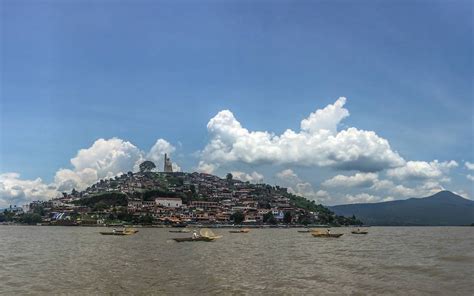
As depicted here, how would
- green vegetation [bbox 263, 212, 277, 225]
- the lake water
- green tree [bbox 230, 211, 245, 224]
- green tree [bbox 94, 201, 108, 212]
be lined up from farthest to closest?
green vegetation [bbox 263, 212, 277, 225], green tree [bbox 94, 201, 108, 212], green tree [bbox 230, 211, 245, 224], the lake water

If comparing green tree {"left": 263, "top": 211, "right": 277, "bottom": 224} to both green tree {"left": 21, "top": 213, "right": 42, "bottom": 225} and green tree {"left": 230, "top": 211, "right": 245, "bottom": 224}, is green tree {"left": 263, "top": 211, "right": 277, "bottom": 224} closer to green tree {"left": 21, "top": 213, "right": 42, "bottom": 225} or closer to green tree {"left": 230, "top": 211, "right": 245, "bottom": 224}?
green tree {"left": 230, "top": 211, "right": 245, "bottom": 224}

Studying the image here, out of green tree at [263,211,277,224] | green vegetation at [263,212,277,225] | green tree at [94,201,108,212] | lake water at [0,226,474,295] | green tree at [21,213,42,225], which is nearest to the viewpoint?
lake water at [0,226,474,295]

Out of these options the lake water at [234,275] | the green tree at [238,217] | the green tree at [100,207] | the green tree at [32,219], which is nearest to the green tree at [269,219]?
the green tree at [238,217]

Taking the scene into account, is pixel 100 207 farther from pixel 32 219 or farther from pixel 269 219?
pixel 269 219

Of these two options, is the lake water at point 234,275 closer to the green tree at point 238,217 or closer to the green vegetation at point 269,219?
the green tree at point 238,217

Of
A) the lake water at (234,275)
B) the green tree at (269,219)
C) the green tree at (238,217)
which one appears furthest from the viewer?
the green tree at (269,219)

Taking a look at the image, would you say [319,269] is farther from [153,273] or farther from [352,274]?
[153,273]

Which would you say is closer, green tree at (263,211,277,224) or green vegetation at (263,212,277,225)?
green vegetation at (263,212,277,225)

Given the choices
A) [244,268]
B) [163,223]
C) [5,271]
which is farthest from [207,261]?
[163,223]

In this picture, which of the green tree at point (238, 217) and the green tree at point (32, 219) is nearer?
the green tree at point (238, 217)

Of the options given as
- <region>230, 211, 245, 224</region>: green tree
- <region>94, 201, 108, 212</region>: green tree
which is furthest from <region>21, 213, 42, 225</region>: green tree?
<region>230, 211, 245, 224</region>: green tree

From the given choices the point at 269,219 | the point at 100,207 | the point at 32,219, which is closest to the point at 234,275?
the point at 269,219
